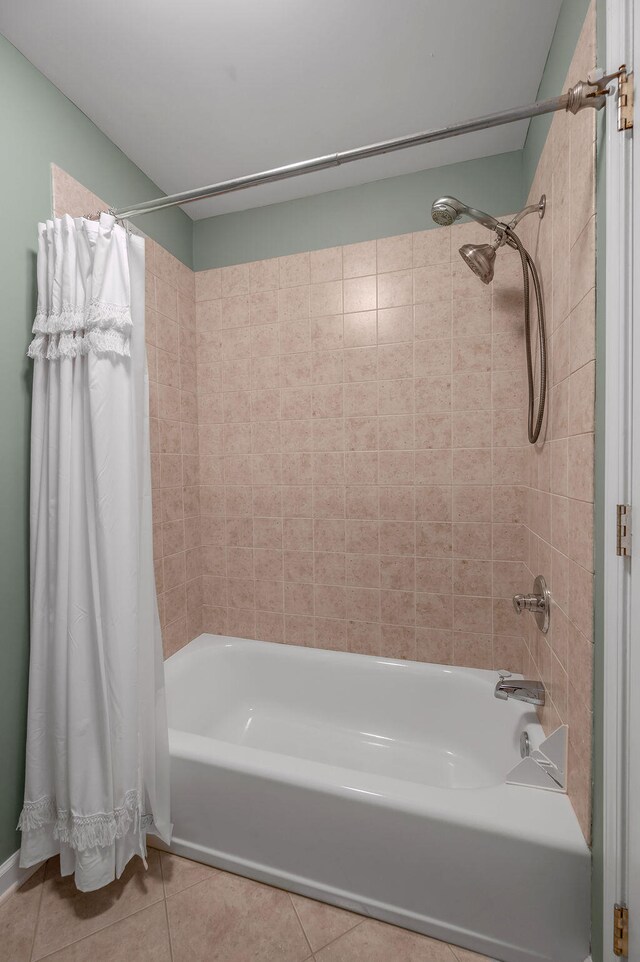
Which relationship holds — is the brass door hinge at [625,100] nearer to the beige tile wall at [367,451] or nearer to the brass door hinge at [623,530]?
the brass door hinge at [623,530]

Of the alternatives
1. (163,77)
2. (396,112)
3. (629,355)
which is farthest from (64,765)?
(396,112)

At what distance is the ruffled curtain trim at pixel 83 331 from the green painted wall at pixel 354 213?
1.11 meters

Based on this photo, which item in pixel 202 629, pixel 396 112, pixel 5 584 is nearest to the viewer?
pixel 5 584

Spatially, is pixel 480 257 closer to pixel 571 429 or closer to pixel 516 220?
pixel 516 220

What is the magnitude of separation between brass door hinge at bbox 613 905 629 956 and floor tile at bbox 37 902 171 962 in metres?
1.06

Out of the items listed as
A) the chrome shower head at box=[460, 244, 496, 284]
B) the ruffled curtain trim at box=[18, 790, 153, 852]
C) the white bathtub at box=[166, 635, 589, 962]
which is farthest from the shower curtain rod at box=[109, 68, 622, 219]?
the ruffled curtain trim at box=[18, 790, 153, 852]

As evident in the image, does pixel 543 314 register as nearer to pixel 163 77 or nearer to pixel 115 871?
pixel 163 77

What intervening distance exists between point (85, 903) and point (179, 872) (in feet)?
0.85

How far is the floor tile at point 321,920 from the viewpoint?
3.70 feet

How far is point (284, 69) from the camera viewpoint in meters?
1.38

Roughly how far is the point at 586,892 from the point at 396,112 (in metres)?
2.41

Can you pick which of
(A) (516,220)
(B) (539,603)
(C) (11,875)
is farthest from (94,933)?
(A) (516,220)

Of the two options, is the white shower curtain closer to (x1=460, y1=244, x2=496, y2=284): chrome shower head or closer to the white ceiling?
the white ceiling

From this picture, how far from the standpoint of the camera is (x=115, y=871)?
1.24 metres
